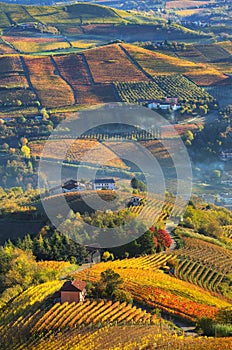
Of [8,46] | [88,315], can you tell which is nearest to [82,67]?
[8,46]

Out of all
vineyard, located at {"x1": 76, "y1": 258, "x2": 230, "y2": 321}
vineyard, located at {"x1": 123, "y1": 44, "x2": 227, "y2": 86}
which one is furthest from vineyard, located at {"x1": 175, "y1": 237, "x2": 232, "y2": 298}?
vineyard, located at {"x1": 123, "y1": 44, "x2": 227, "y2": 86}

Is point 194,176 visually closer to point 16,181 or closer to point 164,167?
point 164,167

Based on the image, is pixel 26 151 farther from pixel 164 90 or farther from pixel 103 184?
pixel 164 90

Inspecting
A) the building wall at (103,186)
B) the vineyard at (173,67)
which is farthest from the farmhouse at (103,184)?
the vineyard at (173,67)

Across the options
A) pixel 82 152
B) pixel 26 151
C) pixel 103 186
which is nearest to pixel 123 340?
pixel 103 186

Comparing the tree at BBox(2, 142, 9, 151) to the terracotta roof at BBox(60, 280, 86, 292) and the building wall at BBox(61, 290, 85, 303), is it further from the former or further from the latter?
the building wall at BBox(61, 290, 85, 303)

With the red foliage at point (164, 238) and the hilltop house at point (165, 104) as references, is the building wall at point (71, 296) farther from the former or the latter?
the hilltop house at point (165, 104)
